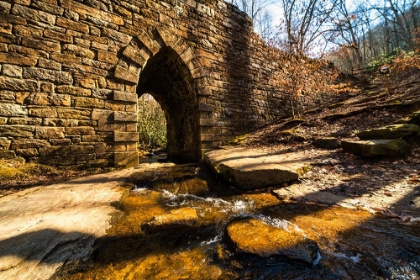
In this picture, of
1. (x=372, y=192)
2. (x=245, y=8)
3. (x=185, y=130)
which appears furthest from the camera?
(x=245, y=8)

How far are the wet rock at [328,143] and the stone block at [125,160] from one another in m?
4.21

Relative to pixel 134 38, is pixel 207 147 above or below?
below

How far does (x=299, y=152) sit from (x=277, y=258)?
3.31 m

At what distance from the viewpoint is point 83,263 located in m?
1.31

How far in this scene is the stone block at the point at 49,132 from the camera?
3.64 m

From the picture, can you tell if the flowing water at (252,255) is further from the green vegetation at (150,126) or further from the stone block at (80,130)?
the green vegetation at (150,126)

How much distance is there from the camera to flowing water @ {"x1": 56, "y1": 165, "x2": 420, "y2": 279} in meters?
1.20

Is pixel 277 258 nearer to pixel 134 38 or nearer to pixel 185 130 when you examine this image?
pixel 134 38

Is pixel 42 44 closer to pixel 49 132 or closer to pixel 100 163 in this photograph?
pixel 49 132

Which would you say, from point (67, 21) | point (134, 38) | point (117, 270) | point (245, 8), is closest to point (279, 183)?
point (117, 270)

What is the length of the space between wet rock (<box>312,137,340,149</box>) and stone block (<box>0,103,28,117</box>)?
5.91 meters

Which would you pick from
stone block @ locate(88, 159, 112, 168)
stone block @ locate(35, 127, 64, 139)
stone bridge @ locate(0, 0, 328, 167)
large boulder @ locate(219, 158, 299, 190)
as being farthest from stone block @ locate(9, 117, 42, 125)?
large boulder @ locate(219, 158, 299, 190)

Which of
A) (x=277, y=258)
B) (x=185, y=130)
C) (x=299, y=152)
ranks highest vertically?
(x=185, y=130)

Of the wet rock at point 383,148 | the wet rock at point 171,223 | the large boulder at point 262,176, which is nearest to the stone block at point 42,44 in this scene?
the wet rock at point 171,223
